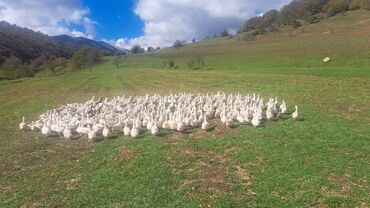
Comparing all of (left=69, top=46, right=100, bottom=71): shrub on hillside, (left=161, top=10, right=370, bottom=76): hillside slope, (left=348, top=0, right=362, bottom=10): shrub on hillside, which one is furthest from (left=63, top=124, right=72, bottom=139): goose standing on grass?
Answer: (left=348, top=0, right=362, bottom=10): shrub on hillside

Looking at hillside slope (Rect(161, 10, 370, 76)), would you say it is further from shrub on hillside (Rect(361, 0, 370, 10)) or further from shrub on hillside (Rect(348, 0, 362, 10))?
shrub on hillside (Rect(348, 0, 362, 10))

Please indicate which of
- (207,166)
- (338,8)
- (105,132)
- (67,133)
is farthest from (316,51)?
(207,166)

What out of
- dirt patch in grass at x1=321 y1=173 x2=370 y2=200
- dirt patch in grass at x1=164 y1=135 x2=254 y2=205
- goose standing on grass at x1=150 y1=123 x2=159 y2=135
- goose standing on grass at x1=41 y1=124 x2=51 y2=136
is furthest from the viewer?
goose standing on grass at x1=41 y1=124 x2=51 y2=136

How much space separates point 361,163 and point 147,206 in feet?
26.7

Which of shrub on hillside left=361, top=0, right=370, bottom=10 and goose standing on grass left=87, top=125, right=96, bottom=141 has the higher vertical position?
shrub on hillside left=361, top=0, right=370, bottom=10

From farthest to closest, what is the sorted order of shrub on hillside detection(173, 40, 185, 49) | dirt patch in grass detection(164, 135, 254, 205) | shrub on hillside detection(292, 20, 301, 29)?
shrub on hillside detection(173, 40, 185, 49), shrub on hillside detection(292, 20, 301, 29), dirt patch in grass detection(164, 135, 254, 205)

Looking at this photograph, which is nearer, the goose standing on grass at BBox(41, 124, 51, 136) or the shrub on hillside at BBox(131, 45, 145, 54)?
the goose standing on grass at BBox(41, 124, 51, 136)

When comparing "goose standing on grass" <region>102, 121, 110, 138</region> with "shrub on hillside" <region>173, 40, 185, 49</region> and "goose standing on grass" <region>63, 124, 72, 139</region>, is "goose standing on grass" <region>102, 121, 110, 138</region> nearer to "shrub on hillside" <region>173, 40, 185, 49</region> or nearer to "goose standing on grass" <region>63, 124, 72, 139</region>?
"goose standing on grass" <region>63, 124, 72, 139</region>

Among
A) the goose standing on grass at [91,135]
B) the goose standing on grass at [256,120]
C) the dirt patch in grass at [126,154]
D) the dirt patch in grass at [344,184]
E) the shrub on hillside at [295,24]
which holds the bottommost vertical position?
the dirt patch in grass at [344,184]

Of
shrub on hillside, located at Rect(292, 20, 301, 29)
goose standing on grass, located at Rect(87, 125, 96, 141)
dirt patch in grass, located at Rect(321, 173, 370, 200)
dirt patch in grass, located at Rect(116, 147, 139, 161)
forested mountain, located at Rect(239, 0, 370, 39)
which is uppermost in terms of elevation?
forested mountain, located at Rect(239, 0, 370, 39)

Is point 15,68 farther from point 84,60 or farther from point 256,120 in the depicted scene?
point 256,120

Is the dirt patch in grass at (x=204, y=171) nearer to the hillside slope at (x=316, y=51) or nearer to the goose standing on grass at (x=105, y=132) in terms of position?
the goose standing on grass at (x=105, y=132)

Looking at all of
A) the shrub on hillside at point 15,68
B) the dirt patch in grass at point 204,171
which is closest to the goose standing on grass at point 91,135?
the dirt patch in grass at point 204,171

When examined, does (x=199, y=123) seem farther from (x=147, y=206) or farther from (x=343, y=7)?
(x=343, y=7)
